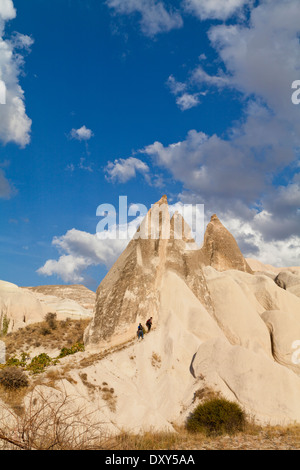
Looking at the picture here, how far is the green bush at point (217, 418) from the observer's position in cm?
1180

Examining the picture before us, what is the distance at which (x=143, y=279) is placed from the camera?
64.1ft

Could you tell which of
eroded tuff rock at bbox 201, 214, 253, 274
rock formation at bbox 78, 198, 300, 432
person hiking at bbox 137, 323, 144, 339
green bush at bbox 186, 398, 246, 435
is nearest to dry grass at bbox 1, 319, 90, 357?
rock formation at bbox 78, 198, 300, 432

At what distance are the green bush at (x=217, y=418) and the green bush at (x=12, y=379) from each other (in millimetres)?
6246

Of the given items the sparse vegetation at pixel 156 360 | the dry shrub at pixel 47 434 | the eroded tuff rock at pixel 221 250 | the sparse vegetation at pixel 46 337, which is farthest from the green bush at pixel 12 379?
the eroded tuff rock at pixel 221 250

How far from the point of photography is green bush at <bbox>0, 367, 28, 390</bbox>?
11609 mm

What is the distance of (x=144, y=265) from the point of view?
66.4ft

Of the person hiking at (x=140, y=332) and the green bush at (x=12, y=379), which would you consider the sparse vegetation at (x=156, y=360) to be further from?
the green bush at (x=12, y=379)

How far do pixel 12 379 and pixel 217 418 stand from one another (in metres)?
7.32

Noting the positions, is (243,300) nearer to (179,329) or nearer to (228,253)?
(179,329)
